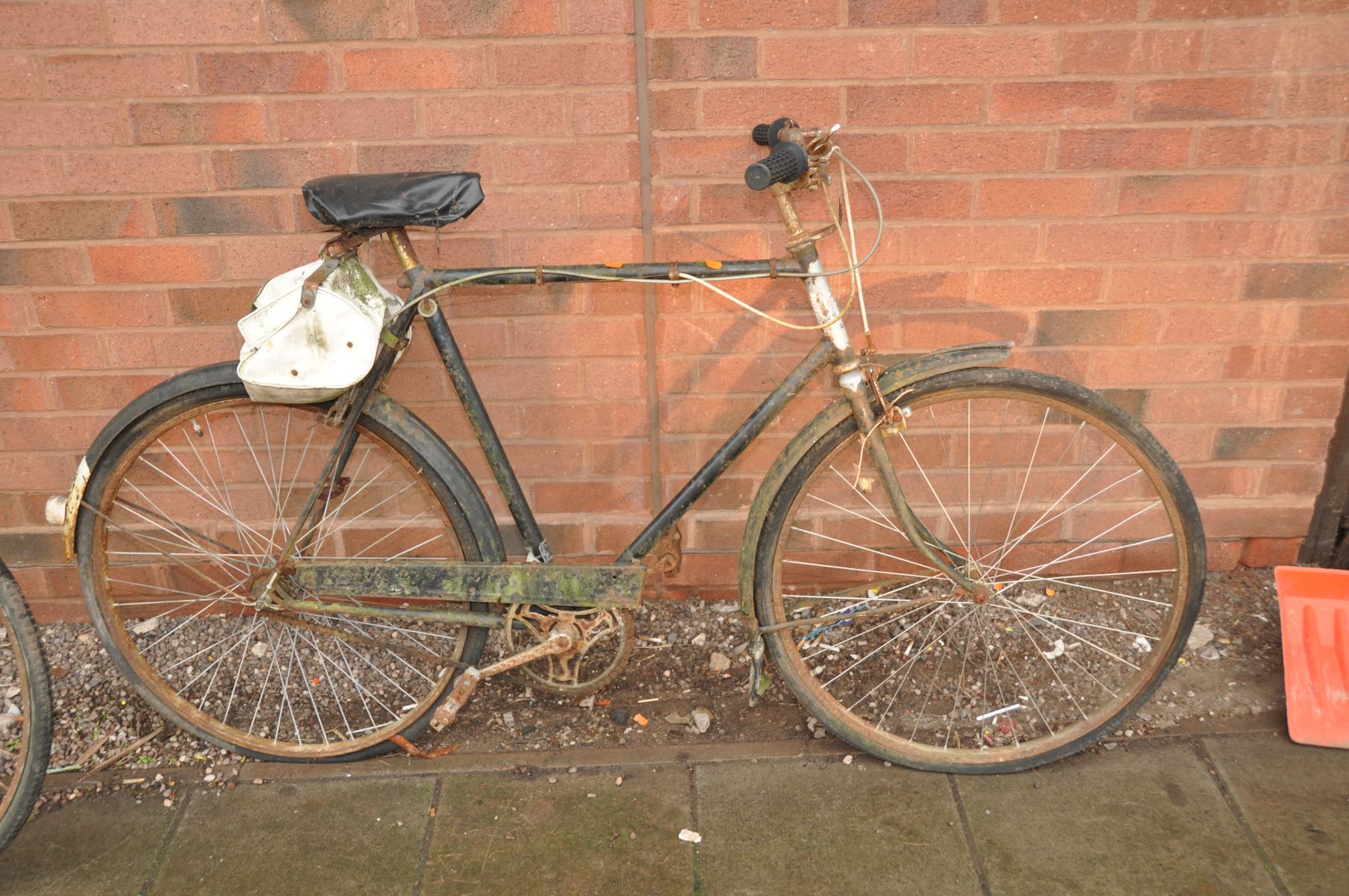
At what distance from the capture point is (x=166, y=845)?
254 centimetres

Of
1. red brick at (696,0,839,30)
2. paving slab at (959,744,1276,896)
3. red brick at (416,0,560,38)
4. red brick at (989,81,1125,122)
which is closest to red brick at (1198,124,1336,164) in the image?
red brick at (989,81,1125,122)

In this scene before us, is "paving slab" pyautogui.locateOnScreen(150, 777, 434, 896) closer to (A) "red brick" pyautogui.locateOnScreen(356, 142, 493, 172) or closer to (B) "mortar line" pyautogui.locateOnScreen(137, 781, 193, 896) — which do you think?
(B) "mortar line" pyautogui.locateOnScreen(137, 781, 193, 896)

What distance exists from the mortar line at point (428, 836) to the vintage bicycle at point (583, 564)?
8.4 inches

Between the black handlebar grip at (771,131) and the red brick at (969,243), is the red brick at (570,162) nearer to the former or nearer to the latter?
the black handlebar grip at (771,131)

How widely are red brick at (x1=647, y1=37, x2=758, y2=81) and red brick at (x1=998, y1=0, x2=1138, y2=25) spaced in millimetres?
689

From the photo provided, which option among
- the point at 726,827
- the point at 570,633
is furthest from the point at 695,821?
the point at 570,633

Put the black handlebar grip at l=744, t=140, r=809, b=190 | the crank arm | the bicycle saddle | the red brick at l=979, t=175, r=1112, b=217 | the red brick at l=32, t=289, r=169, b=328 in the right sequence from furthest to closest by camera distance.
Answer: the red brick at l=32, t=289, r=169, b=328 < the red brick at l=979, t=175, r=1112, b=217 < the crank arm < the bicycle saddle < the black handlebar grip at l=744, t=140, r=809, b=190

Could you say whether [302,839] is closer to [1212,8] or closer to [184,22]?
[184,22]

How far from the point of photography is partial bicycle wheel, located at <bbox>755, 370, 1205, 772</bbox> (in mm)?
2689

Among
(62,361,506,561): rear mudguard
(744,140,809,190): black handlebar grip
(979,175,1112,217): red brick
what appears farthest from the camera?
(979,175,1112,217): red brick

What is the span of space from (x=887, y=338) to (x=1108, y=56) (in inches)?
37.6

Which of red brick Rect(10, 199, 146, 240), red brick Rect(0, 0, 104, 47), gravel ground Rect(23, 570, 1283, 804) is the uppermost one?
red brick Rect(0, 0, 104, 47)

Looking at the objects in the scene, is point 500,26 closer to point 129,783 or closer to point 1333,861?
point 129,783

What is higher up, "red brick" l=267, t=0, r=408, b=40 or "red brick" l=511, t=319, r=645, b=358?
"red brick" l=267, t=0, r=408, b=40
